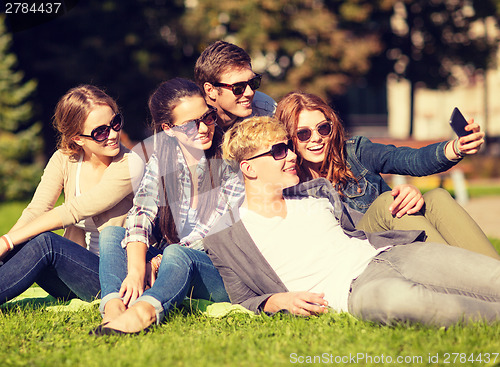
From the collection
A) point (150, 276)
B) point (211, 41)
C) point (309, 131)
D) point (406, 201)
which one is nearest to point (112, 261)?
point (150, 276)

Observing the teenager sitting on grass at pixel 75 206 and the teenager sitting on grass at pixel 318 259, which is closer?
the teenager sitting on grass at pixel 318 259

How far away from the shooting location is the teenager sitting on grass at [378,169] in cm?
404

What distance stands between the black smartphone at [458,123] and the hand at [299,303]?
1.38 meters

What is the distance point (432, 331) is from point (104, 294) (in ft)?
6.45

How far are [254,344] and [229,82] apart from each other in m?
2.56

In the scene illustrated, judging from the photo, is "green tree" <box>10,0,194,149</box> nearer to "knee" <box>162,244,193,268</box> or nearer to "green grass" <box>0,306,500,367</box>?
"knee" <box>162,244,193,268</box>

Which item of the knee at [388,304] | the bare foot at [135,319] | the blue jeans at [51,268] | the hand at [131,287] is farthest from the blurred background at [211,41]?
the knee at [388,304]

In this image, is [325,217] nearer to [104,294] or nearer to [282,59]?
[104,294]

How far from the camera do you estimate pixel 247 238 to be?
3.92 m

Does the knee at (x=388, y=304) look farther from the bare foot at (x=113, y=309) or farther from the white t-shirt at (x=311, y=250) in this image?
the bare foot at (x=113, y=309)

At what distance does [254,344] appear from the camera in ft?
10.8

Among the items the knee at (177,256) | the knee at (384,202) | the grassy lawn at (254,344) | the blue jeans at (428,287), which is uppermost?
the knee at (384,202)

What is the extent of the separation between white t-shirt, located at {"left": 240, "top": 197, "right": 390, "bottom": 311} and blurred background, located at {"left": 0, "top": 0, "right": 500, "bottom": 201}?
12675mm

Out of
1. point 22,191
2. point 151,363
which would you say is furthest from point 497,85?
point 151,363
